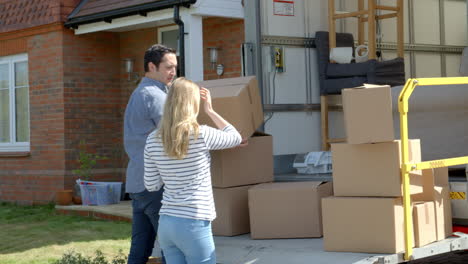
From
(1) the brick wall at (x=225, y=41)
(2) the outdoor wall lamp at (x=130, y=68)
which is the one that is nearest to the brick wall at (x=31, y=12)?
(2) the outdoor wall lamp at (x=130, y=68)

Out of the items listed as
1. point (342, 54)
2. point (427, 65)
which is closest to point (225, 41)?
point (427, 65)

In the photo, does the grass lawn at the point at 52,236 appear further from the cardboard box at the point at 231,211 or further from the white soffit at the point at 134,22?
the white soffit at the point at 134,22

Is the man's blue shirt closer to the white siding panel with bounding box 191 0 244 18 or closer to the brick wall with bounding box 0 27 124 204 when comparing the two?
the white siding panel with bounding box 191 0 244 18

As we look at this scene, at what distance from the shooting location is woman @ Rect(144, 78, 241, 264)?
14.0 feet

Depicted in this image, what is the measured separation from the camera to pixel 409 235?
4656 mm

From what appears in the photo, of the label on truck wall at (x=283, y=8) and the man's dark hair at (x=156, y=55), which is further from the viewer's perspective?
the label on truck wall at (x=283, y=8)

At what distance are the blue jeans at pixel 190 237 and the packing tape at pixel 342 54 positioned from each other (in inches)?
123

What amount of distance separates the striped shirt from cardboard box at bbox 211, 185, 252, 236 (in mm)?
1194

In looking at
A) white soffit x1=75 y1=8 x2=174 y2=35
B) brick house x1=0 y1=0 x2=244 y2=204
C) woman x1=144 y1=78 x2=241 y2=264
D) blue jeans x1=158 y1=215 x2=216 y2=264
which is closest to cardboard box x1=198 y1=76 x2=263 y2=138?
woman x1=144 y1=78 x2=241 y2=264

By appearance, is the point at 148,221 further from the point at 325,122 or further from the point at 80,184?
the point at 80,184

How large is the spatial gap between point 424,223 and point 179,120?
165cm

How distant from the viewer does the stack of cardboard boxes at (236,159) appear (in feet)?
18.2

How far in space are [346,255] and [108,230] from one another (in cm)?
537

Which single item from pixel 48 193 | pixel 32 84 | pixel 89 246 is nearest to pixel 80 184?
pixel 48 193
